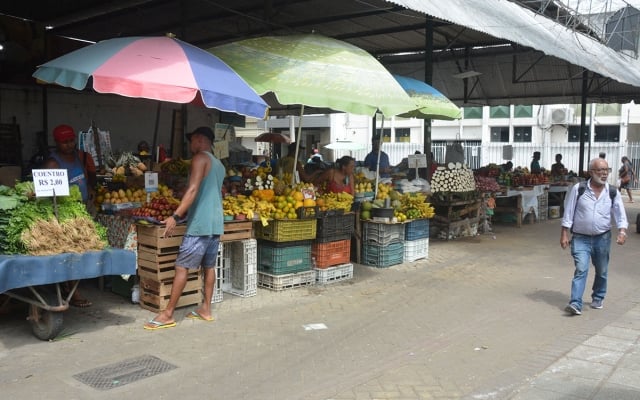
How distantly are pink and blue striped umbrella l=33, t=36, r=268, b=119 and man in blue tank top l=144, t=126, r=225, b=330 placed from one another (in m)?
0.47

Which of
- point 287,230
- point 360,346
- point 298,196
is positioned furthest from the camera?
point 298,196

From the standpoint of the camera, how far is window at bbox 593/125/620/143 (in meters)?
→ 33.1

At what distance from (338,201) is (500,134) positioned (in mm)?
31426

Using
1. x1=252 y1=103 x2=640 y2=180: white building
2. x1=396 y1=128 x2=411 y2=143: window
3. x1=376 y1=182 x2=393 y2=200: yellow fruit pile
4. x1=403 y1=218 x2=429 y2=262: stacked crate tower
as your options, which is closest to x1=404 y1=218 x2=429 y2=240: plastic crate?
x1=403 y1=218 x2=429 y2=262: stacked crate tower

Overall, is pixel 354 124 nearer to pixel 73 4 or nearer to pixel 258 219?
pixel 73 4

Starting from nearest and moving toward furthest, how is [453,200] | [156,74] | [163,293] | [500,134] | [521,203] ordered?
[156,74] < [163,293] < [453,200] < [521,203] < [500,134]

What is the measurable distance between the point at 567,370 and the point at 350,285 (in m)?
3.42

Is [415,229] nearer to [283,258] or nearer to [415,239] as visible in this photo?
[415,239]

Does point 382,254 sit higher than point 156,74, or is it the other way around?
point 156,74

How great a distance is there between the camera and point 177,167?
8.12 meters

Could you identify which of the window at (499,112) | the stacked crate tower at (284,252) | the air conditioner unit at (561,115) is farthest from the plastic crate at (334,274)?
the window at (499,112)

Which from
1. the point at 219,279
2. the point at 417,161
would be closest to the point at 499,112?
the point at 417,161

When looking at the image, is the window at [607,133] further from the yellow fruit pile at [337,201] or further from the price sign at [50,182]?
the price sign at [50,182]

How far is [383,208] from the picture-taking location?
28.6 feet
